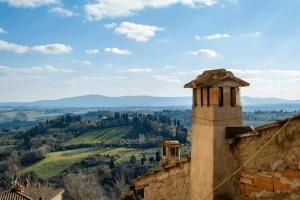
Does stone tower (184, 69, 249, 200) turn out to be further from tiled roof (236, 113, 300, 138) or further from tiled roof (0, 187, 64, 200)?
tiled roof (0, 187, 64, 200)

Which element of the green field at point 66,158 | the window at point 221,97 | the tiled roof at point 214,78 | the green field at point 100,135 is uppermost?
the tiled roof at point 214,78

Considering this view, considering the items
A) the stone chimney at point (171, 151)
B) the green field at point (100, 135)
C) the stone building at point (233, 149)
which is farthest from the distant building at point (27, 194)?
the green field at point (100, 135)

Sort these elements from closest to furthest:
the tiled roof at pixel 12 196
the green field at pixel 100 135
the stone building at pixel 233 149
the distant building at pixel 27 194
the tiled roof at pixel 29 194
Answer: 1. the stone building at pixel 233 149
2. the tiled roof at pixel 12 196
3. the tiled roof at pixel 29 194
4. the distant building at pixel 27 194
5. the green field at pixel 100 135

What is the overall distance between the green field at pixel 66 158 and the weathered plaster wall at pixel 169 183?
267ft

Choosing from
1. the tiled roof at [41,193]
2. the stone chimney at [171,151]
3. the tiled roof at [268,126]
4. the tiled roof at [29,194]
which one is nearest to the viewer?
the tiled roof at [268,126]

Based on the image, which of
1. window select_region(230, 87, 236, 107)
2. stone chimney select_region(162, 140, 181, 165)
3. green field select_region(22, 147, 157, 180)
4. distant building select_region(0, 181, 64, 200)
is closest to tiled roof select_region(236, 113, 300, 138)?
window select_region(230, 87, 236, 107)

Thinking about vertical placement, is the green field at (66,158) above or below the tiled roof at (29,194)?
below

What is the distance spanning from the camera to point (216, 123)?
5617 millimetres

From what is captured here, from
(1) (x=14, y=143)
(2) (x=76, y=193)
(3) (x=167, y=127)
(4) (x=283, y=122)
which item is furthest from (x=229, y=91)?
(1) (x=14, y=143)

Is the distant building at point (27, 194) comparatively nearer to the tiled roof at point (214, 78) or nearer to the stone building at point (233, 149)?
the stone building at point (233, 149)

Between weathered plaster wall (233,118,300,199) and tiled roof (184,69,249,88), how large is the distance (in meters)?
0.83

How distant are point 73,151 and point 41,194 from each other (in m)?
70.7

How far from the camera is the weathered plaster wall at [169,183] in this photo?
7514mm

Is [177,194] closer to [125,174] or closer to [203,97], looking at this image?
[203,97]
